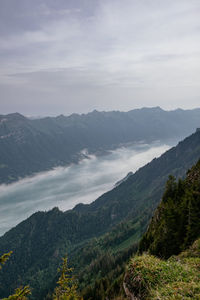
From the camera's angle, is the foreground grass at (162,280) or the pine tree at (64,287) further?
the pine tree at (64,287)

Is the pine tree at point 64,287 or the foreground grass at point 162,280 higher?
the foreground grass at point 162,280

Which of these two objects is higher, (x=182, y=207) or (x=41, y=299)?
(x=182, y=207)

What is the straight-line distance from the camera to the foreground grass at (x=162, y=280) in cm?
1377

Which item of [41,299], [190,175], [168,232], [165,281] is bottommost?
[41,299]

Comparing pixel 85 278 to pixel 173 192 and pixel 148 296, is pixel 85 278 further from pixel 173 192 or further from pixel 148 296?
pixel 148 296

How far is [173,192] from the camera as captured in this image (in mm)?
55188

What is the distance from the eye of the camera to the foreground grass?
45.2 feet

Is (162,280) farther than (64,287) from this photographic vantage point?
No

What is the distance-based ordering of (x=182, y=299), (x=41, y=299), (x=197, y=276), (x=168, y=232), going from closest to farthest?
(x=182, y=299) < (x=197, y=276) < (x=168, y=232) < (x=41, y=299)

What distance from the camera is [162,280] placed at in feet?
52.3

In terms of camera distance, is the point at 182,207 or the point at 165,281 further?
the point at 182,207

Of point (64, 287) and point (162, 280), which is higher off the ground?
point (162, 280)

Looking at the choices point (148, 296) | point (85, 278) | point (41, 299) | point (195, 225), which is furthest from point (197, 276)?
point (41, 299)

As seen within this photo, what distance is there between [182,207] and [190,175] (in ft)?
55.6
